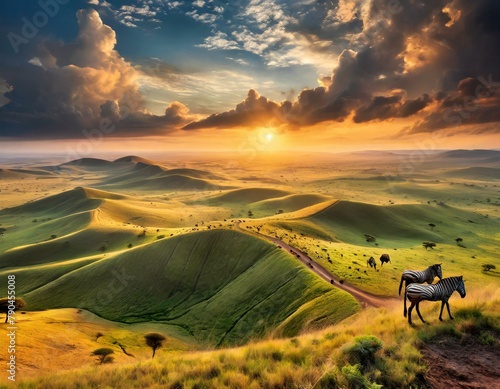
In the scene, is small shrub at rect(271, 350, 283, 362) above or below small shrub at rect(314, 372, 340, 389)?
below

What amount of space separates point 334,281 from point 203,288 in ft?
126

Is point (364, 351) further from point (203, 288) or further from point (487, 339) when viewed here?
point (203, 288)

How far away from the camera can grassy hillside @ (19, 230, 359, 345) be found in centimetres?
5009

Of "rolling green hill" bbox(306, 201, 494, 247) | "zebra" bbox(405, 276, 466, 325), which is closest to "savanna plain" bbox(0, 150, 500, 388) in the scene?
"rolling green hill" bbox(306, 201, 494, 247)

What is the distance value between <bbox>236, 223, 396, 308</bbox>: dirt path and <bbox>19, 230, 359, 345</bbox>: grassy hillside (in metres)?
2.27

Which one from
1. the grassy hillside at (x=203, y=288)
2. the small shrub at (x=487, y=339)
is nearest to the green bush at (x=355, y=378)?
the small shrub at (x=487, y=339)

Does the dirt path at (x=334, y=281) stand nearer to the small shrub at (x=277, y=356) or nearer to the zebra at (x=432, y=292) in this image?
the zebra at (x=432, y=292)

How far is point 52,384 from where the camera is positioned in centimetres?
1578

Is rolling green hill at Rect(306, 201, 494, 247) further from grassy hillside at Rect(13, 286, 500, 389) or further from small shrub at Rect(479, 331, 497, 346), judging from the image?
small shrub at Rect(479, 331, 497, 346)

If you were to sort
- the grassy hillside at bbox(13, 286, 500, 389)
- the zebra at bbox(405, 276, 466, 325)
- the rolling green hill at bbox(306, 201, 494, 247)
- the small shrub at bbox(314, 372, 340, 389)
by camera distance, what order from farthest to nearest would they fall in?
the rolling green hill at bbox(306, 201, 494, 247) < the zebra at bbox(405, 276, 466, 325) < the grassy hillside at bbox(13, 286, 500, 389) < the small shrub at bbox(314, 372, 340, 389)

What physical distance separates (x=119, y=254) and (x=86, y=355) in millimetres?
56456

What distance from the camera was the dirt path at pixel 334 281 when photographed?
40.8m

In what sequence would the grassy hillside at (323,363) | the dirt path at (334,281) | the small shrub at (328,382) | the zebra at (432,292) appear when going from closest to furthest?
1. the small shrub at (328,382)
2. the grassy hillside at (323,363)
3. the zebra at (432,292)
4. the dirt path at (334,281)

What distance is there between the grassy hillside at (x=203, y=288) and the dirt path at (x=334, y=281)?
7.45ft
